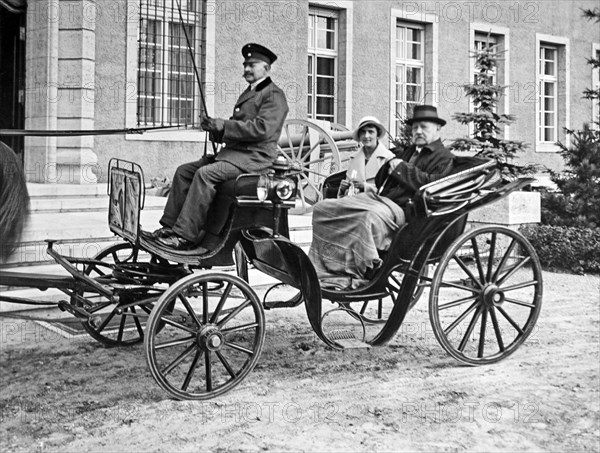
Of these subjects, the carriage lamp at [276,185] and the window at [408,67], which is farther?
the window at [408,67]

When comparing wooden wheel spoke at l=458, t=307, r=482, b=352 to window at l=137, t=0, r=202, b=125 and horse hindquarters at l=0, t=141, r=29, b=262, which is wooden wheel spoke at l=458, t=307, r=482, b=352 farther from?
window at l=137, t=0, r=202, b=125

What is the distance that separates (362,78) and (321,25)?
1.36 m

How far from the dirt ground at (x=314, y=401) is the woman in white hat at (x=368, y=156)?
1368 millimetres

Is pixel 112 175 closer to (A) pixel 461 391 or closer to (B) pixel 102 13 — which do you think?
(A) pixel 461 391

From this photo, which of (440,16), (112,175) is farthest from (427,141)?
(440,16)

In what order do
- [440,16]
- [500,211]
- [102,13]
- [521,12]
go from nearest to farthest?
[500,211] < [102,13] < [440,16] < [521,12]

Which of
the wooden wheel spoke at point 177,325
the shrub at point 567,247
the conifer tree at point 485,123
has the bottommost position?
the wooden wheel spoke at point 177,325

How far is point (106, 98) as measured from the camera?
1243 centimetres

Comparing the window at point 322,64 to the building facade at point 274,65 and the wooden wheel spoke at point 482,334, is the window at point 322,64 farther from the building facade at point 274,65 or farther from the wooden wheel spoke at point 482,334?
the wooden wheel spoke at point 482,334

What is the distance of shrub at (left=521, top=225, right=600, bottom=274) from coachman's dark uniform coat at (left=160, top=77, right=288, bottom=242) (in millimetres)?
6362

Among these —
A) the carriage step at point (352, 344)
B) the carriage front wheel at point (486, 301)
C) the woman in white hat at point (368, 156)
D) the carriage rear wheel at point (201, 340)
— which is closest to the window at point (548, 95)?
the carriage front wheel at point (486, 301)

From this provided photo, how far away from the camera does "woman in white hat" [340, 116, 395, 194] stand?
627 cm

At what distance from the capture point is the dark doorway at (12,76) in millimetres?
11844

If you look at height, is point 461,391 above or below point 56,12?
below
